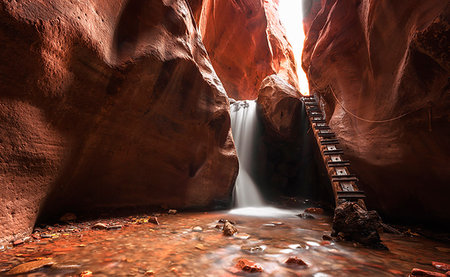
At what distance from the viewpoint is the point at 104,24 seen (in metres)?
3.05

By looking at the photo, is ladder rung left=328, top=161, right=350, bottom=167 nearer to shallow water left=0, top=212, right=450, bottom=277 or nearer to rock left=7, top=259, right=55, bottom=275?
shallow water left=0, top=212, right=450, bottom=277

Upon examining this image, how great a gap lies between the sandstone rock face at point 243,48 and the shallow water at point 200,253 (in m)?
13.4

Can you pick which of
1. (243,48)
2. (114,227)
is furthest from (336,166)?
(243,48)

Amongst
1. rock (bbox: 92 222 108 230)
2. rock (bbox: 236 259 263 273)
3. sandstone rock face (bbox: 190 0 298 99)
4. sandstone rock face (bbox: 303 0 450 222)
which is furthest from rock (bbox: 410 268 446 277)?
sandstone rock face (bbox: 190 0 298 99)

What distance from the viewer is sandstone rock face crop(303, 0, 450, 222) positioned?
10.6 feet

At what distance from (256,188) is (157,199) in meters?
5.61

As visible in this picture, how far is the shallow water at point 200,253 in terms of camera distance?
179 cm

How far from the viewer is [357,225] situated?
284 cm

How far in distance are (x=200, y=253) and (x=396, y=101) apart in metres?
4.66

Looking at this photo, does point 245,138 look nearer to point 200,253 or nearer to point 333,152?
point 333,152

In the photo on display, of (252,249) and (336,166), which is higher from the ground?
(336,166)

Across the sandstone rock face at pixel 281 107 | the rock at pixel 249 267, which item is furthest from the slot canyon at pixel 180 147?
the sandstone rock face at pixel 281 107

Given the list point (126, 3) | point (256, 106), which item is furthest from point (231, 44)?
point (126, 3)

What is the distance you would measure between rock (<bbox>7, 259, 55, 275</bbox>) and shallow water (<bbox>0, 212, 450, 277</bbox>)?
0.07 m
